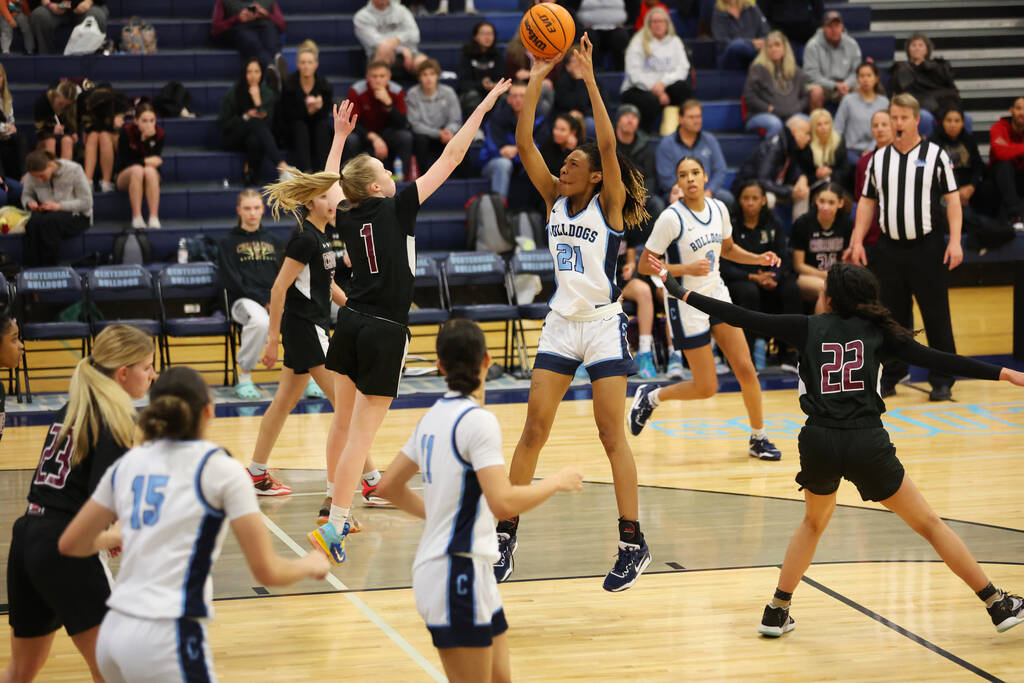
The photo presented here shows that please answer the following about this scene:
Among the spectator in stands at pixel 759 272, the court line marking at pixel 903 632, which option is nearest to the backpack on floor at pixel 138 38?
the spectator in stands at pixel 759 272

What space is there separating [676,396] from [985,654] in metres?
3.52

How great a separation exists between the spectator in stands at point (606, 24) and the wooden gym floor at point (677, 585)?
22.3ft

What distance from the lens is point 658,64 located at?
13.3m

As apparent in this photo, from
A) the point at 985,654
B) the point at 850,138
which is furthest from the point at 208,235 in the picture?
the point at 985,654

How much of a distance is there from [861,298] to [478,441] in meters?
1.86

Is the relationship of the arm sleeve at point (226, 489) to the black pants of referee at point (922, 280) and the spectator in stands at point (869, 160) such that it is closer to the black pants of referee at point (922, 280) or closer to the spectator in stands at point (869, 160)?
the black pants of referee at point (922, 280)

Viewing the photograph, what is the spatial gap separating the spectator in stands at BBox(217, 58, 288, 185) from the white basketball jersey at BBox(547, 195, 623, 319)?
750 centimetres

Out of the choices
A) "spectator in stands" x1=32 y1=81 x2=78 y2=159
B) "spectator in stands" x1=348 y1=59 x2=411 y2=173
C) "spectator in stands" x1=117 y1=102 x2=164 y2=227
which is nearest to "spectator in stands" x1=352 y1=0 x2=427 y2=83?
"spectator in stands" x1=348 y1=59 x2=411 y2=173

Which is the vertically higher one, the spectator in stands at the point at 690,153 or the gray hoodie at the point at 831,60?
the gray hoodie at the point at 831,60

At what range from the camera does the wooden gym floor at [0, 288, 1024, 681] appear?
454 centimetres

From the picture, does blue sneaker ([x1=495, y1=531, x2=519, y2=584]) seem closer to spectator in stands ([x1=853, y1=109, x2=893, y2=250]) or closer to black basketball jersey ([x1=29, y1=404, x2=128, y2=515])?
black basketball jersey ([x1=29, y1=404, x2=128, y2=515])

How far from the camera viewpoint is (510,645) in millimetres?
4738

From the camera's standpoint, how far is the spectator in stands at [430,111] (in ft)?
41.6

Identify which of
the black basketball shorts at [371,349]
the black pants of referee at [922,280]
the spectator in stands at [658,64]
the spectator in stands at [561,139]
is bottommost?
the black pants of referee at [922,280]
